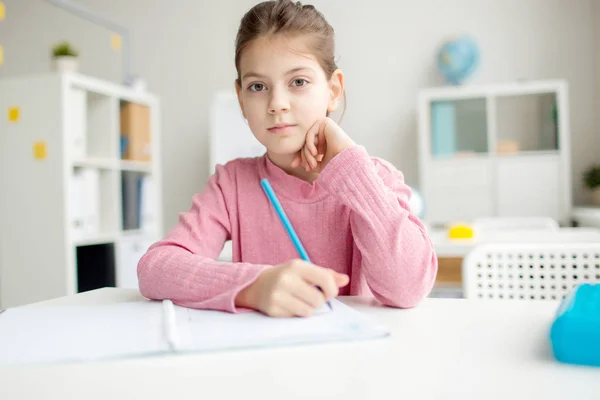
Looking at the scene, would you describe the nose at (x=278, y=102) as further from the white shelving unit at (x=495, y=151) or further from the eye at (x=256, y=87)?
the white shelving unit at (x=495, y=151)

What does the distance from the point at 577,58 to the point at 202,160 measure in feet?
8.89

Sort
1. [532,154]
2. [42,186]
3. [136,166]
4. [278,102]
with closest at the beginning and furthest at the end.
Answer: [278,102]
[42,186]
[136,166]
[532,154]

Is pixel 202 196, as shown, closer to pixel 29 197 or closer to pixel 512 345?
pixel 512 345

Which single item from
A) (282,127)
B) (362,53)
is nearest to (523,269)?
(282,127)

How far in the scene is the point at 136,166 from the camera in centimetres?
316

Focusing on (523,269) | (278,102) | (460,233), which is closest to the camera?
(278,102)

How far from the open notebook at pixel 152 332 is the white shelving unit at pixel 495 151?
122 inches

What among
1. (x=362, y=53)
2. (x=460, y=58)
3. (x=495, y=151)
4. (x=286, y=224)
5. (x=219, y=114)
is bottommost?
(x=286, y=224)

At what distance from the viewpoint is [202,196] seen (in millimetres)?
1000

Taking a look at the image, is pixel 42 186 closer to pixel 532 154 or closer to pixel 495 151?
pixel 495 151

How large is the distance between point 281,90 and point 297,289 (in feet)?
1.24

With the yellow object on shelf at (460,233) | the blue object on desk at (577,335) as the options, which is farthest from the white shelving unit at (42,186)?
the blue object on desk at (577,335)

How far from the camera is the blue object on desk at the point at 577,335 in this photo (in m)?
0.44

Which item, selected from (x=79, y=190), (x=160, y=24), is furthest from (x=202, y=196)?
(x=160, y=24)
